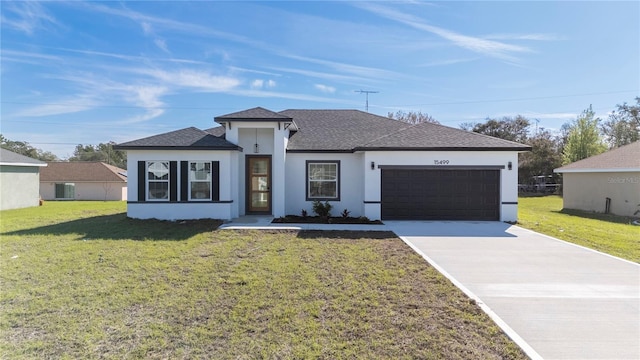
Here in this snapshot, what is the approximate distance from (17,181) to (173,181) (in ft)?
53.2

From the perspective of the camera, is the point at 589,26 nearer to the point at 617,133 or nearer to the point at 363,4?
the point at 363,4

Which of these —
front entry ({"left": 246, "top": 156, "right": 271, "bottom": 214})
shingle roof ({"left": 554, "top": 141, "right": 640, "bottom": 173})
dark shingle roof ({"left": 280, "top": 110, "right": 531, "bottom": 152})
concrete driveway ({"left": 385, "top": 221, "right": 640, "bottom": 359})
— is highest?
dark shingle roof ({"left": 280, "top": 110, "right": 531, "bottom": 152})

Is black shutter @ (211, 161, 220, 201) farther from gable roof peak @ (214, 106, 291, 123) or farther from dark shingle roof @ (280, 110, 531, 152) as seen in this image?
dark shingle roof @ (280, 110, 531, 152)

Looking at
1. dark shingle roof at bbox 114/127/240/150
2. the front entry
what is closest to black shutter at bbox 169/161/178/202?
dark shingle roof at bbox 114/127/240/150

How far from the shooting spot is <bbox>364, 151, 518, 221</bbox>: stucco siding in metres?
12.2

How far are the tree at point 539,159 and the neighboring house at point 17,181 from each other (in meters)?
44.8

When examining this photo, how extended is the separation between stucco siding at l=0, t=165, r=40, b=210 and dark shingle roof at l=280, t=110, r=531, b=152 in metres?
18.0

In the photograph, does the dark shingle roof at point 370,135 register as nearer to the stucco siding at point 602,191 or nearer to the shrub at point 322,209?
Answer: the shrub at point 322,209

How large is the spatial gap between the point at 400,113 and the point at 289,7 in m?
31.6

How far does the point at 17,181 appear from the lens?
2034 centimetres

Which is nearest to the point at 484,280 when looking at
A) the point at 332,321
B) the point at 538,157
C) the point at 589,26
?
the point at 332,321

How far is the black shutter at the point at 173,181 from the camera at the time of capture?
39.2ft

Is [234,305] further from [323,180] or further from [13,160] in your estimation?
[13,160]

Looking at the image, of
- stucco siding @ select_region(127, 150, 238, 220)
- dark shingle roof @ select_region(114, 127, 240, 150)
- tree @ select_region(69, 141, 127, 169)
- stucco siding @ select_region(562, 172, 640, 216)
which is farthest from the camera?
tree @ select_region(69, 141, 127, 169)
